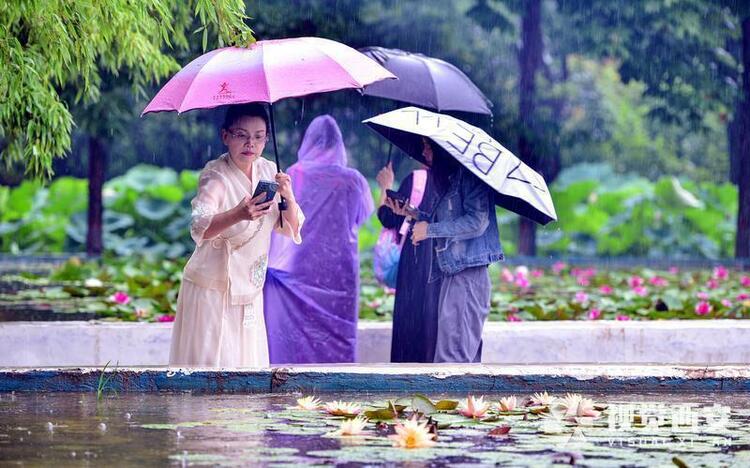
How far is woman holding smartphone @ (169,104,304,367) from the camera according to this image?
253 inches

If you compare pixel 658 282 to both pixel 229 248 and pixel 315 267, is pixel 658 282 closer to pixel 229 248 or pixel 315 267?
pixel 315 267

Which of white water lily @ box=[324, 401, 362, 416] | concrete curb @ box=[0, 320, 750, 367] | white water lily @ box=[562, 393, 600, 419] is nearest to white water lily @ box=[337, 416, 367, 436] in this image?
white water lily @ box=[324, 401, 362, 416]

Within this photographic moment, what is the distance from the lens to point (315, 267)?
8.16m

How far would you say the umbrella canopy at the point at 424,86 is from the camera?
26.5 feet

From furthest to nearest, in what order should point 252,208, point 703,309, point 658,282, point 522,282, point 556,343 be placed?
point 658,282 < point 522,282 < point 703,309 < point 556,343 < point 252,208

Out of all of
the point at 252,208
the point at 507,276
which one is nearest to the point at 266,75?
the point at 252,208

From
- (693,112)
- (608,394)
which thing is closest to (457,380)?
(608,394)

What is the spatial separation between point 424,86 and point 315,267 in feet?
3.99

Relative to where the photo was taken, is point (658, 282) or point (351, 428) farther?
point (658, 282)

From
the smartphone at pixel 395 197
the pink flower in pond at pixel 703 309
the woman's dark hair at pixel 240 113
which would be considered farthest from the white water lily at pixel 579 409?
the pink flower in pond at pixel 703 309

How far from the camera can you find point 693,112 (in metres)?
18.9

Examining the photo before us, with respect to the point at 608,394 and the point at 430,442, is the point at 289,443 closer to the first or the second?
the point at 430,442

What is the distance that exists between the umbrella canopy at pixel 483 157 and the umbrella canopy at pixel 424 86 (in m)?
0.80

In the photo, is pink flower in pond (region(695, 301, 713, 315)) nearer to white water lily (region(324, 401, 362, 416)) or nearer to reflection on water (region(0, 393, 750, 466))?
reflection on water (region(0, 393, 750, 466))
